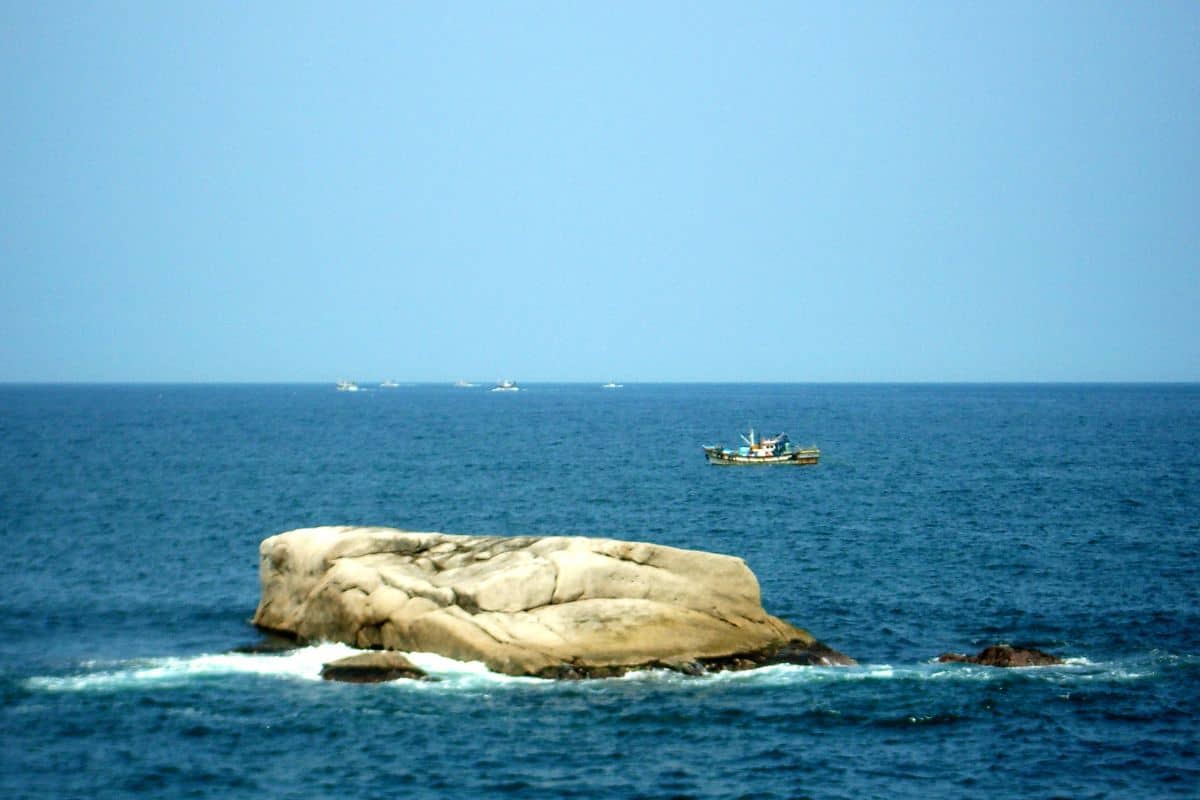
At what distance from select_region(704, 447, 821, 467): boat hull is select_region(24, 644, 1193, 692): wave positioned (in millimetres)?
64457

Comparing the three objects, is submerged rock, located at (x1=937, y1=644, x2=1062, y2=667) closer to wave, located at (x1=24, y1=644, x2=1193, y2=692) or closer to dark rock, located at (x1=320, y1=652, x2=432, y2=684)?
wave, located at (x1=24, y1=644, x2=1193, y2=692)

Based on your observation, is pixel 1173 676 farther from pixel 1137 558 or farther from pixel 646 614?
pixel 1137 558

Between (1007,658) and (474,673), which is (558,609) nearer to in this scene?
(474,673)

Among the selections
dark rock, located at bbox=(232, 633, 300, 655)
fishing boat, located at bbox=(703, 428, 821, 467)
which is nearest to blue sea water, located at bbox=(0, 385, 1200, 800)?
dark rock, located at bbox=(232, 633, 300, 655)

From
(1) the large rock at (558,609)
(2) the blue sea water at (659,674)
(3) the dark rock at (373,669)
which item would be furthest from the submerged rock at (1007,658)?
(3) the dark rock at (373,669)

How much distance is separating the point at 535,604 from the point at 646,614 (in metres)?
2.78

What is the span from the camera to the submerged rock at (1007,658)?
1318 inches

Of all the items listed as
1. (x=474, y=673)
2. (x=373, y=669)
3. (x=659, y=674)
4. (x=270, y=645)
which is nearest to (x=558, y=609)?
(x=474, y=673)

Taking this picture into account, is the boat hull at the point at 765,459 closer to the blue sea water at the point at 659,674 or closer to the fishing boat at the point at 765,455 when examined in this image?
the fishing boat at the point at 765,455

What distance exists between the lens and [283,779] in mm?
25328

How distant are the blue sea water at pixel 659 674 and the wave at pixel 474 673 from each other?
0.33ft

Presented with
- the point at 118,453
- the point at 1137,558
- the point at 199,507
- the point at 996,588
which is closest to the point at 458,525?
the point at 199,507

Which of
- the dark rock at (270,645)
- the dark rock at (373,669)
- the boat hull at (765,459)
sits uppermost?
the boat hull at (765,459)

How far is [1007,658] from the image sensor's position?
33.6 m
